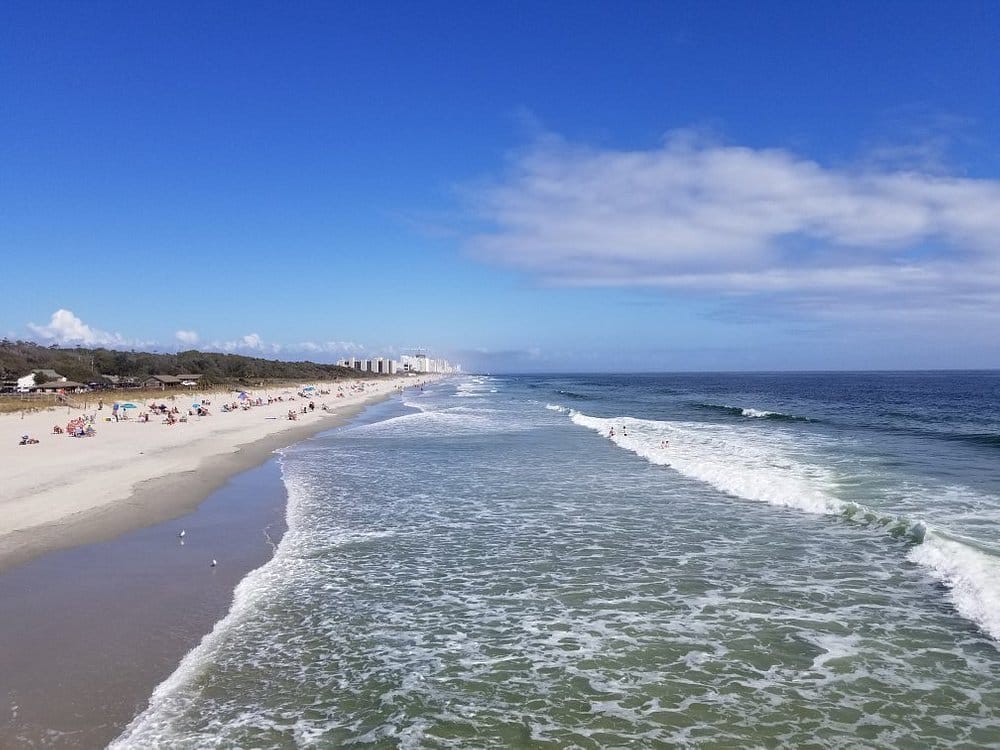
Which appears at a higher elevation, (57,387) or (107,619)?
(57,387)

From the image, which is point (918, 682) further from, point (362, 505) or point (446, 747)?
point (362, 505)

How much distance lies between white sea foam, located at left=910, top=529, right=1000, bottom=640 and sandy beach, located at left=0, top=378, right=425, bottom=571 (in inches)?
602

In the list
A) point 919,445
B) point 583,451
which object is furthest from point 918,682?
point 919,445

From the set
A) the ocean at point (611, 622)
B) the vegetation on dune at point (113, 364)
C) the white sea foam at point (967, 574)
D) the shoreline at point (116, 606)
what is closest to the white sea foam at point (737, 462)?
the ocean at point (611, 622)

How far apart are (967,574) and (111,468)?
23.0 meters

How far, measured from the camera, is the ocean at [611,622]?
6.44 meters

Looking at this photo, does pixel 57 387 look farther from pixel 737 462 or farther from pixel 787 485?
pixel 787 485

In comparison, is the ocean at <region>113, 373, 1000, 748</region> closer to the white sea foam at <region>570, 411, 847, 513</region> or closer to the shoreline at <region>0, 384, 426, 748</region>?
the white sea foam at <region>570, 411, 847, 513</region>

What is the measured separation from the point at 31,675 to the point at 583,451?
2207 cm

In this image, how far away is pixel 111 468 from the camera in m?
21.1

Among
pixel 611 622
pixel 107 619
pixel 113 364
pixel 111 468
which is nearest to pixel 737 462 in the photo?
pixel 611 622

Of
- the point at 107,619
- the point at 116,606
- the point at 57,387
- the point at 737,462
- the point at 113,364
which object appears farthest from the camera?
the point at 113,364

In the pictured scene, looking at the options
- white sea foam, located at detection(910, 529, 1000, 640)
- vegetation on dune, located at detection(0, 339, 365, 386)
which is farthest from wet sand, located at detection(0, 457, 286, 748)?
vegetation on dune, located at detection(0, 339, 365, 386)

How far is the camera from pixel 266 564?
11.6 metres
